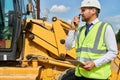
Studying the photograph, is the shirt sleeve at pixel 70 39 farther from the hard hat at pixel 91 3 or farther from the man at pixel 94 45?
the hard hat at pixel 91 3

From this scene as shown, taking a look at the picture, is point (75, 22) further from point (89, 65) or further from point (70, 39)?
point (89, 65)

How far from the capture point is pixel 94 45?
163 inches

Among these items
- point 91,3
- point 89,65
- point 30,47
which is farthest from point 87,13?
point 30,47

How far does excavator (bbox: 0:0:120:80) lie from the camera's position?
6.56m

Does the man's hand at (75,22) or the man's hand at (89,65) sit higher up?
the man's hand at (75,22)

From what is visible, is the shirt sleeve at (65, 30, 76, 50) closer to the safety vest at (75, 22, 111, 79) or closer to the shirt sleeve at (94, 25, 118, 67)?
the safety vest at (75, 22, 111, 79)

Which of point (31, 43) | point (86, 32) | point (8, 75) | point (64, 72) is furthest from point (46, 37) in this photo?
point (86, 32)

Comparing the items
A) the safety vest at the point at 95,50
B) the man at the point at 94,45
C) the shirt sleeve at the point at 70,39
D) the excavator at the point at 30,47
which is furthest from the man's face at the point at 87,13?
the excavator at the point at 30,47

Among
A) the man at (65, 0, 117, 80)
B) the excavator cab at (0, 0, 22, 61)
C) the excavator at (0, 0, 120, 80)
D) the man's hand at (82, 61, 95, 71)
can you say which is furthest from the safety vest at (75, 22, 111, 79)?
the excavator cab at (0, 0, 22, 61)

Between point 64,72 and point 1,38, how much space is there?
1365 mm

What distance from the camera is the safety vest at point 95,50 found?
13.5 feet

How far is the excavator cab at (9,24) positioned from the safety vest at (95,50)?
2673mm

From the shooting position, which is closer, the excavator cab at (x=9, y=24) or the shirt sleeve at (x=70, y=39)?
the shirt sleeve at (x=70, y=39)

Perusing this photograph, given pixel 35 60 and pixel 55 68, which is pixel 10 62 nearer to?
pixel 35 60
